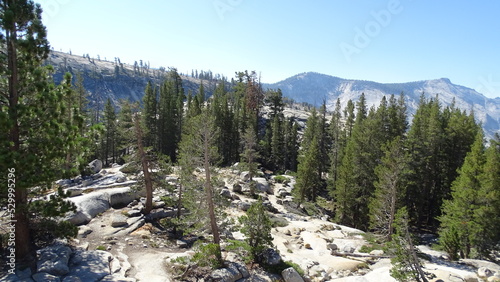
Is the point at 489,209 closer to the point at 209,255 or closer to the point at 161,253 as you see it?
the point at 209,255

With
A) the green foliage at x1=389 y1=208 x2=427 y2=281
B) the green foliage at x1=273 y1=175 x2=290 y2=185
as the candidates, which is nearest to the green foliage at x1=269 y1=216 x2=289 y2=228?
the green foliage at x1=389 y1=208 x2=427 y2=281

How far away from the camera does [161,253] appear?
17.0 m

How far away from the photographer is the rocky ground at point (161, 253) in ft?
41.4

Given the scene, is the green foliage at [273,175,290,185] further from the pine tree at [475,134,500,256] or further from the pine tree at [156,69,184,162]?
the pine tree at [475,134,500,256]

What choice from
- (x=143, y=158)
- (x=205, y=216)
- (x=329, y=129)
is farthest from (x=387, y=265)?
(x=329, y=129)

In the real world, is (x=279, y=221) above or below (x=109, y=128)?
below

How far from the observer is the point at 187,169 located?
20.5 metres

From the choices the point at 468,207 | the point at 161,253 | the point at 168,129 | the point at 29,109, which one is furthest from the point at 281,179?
the point at 29,109

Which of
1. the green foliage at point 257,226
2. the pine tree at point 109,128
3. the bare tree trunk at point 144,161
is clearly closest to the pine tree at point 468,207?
the green foliage at point 257,226

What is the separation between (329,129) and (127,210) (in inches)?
1844

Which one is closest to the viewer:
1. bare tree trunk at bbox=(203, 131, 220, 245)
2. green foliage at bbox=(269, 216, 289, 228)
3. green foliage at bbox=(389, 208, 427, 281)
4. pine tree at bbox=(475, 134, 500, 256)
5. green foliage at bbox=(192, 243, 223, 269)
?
green foliage at bbox=(389, 208, 427, 281)

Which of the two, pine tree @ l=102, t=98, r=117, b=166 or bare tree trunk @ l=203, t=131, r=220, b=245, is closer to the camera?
bare tree trunk @ l=203, t=131, r=220, b=245

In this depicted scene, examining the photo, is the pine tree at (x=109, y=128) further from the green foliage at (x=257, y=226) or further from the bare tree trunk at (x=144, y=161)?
the green foliage at (x=257, y=226)

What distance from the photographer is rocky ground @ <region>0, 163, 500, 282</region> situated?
1262 cm
